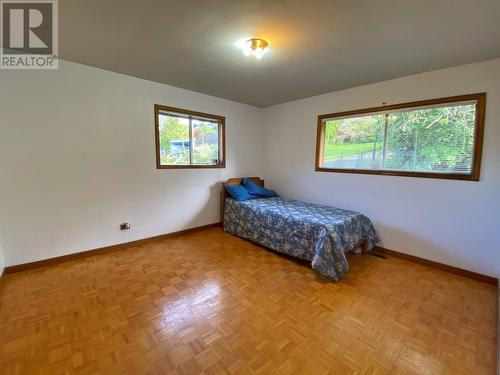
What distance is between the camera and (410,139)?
2877 millimetres

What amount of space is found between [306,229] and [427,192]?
158 cm

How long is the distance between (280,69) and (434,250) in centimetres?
294

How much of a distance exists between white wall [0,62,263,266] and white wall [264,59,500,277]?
90.3 inches

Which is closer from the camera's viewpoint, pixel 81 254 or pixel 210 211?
pixel 81 254

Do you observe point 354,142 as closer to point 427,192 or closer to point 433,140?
point 433,140

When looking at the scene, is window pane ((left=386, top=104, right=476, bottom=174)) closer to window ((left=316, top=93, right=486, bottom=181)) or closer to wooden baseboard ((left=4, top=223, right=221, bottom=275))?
window ((left=316, top=93, right=486, bottom=181))

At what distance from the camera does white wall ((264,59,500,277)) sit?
2.36 m

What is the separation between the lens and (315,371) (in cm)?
135

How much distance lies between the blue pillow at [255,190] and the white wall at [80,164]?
1117 millimetres

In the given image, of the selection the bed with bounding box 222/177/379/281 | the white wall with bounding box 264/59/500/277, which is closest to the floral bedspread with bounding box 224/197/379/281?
the bed with bounding box 222/177/379/281

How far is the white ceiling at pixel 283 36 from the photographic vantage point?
160cm

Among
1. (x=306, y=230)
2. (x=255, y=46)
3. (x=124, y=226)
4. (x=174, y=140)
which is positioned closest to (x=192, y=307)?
(x=306, y=230)

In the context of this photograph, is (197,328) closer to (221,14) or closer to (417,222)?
(221,14)

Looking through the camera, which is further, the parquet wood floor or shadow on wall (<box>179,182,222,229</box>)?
shadow on wall (<box>179,182,222,229</box>)
